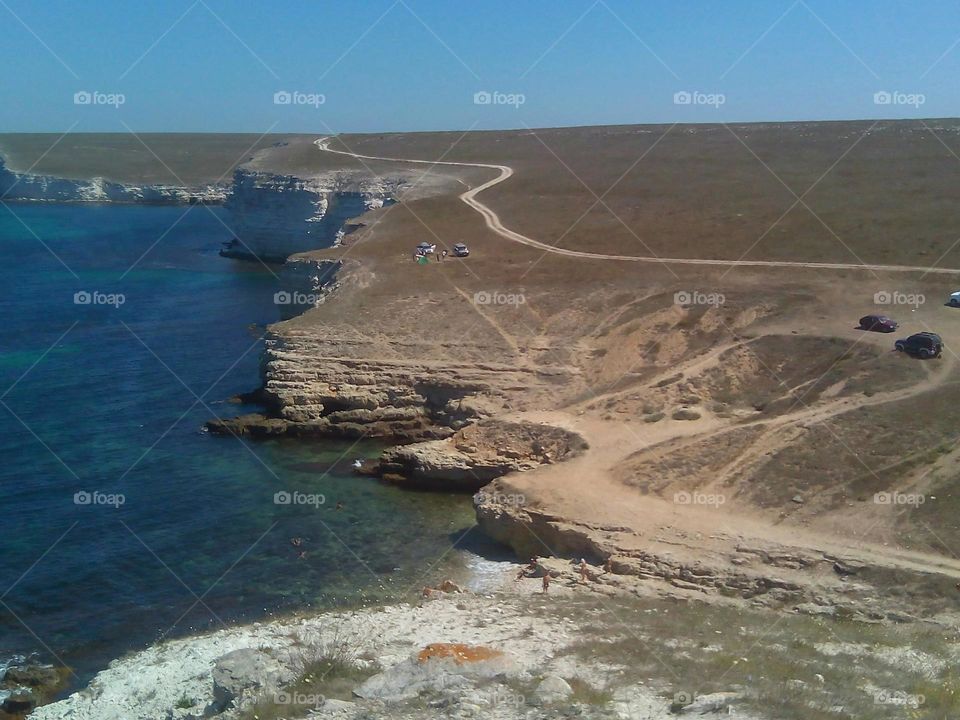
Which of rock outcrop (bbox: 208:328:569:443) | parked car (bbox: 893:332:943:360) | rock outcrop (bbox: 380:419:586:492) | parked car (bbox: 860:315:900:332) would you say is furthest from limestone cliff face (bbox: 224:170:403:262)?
parked car (bbox: 893:332:943:360)

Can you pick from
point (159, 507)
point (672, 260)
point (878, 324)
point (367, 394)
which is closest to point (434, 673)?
point (159, 507)

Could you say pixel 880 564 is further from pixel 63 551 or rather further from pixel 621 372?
pixel 63 551

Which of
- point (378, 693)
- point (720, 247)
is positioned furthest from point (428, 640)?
point (720, 247)

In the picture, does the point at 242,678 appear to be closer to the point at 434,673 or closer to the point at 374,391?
the point at 434,673

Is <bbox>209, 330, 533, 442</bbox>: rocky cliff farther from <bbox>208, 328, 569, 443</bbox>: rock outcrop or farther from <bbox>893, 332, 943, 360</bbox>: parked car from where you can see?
<bbox>893, 332, 943, 360</bbox>: parked car

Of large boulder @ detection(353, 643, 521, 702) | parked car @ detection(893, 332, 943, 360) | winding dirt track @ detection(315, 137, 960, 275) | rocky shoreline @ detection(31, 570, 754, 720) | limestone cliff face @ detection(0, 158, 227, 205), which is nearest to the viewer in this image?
rocky shoreline @ detection(31, 570, 754, 720)

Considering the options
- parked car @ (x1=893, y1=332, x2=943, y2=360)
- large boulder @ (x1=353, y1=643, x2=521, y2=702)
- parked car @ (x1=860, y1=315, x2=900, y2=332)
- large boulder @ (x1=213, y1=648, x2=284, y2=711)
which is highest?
parked car @ (x1=860, y1=315, x2=900, y2=332)

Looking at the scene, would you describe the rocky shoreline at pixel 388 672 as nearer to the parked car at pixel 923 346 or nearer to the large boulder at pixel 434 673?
the large boulder at pixel 434 673
